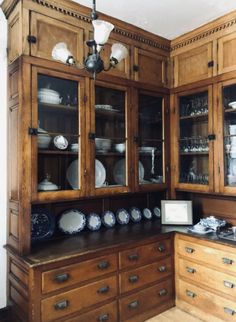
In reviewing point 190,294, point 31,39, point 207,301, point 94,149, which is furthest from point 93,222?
point 31,39

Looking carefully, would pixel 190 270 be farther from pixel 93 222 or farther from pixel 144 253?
pixel 93 222

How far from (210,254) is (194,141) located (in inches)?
45.5

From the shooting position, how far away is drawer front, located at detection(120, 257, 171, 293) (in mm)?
2348

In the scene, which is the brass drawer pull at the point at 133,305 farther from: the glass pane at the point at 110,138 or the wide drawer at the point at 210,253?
the glass pane at the point at 110,138

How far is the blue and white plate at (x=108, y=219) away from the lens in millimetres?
2817

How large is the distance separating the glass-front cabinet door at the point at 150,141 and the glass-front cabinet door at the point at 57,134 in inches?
27.4

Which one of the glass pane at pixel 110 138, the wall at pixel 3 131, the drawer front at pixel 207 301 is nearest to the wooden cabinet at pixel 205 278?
the drawer front at pixel 207 301

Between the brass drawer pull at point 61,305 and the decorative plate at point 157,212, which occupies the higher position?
the decorative plate at point 157,212

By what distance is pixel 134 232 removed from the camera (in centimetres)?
261

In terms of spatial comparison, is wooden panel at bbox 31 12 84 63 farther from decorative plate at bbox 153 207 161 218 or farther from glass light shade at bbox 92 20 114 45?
decorative plate at bbox 153 207 161 218

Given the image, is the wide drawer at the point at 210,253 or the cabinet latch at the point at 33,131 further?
the wide drawer at the point at 210,253

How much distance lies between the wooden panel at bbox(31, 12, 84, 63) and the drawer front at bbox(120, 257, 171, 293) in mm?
1910

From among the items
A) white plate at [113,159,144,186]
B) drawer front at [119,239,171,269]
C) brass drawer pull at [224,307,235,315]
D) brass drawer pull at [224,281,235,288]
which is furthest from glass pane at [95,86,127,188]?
brass drawer pull at [224,307,235,315]

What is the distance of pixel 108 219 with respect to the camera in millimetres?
2846
